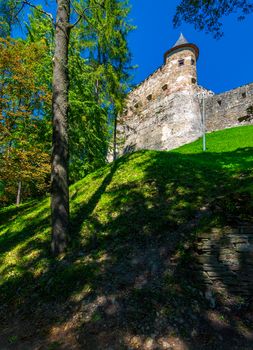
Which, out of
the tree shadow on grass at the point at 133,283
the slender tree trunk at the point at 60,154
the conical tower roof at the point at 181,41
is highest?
the conical tower roof at the point at 181,41

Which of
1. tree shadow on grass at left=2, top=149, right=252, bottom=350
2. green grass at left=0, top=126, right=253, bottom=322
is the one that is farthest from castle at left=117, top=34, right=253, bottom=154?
tree shadow on grass at left=2, top=149, right=252, bottom=350

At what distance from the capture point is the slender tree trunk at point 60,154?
5660 mm

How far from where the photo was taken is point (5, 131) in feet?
36.3

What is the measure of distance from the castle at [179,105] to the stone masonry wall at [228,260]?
65.7ft

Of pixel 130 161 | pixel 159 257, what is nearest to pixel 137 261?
pixel 159 257

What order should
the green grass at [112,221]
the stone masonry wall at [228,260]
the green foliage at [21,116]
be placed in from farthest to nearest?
the green foliage at [21,116] < the green grass at [112,221] < the stone masonry wall at [228,260]

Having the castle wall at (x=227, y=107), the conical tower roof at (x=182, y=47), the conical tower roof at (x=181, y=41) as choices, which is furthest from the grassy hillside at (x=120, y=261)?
the conical tower roof at (x=181, y=41)

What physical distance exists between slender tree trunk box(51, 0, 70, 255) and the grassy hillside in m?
0.47

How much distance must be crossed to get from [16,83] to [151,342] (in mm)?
14283

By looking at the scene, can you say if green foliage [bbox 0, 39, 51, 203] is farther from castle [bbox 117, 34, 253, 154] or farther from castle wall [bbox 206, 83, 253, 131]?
castle wall [bbox 206, 83, 253, 131]

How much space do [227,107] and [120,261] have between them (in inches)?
1070

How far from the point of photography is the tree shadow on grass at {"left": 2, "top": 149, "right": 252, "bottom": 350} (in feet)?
11.5

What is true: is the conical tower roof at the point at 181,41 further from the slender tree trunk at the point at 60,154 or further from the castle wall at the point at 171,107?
the slender tree trunk at the point at 60,154

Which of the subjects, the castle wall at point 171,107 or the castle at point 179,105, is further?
the castle at point 179,105
